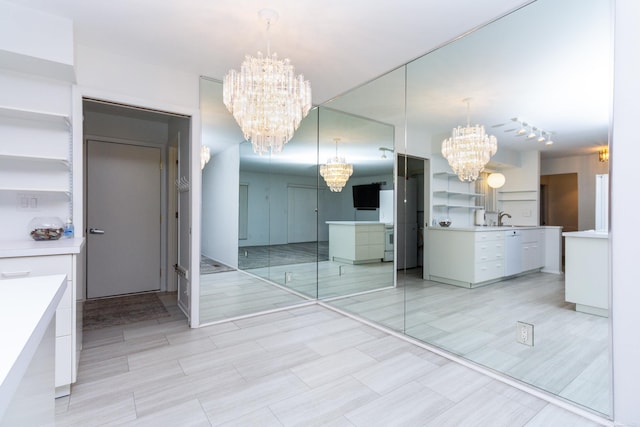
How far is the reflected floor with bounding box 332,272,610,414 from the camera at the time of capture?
1863 mm

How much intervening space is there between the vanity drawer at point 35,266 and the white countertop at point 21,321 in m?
0.91

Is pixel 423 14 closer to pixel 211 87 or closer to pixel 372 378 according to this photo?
pixel 211 87

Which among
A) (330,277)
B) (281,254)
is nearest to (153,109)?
(281,254)

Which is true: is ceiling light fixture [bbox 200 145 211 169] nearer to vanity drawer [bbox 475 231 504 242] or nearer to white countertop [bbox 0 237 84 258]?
white countertop [bbox 0 237 84 258]

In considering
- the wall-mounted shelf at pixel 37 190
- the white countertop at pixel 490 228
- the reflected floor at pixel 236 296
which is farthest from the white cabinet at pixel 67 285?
the white countertop at pixel 490 228

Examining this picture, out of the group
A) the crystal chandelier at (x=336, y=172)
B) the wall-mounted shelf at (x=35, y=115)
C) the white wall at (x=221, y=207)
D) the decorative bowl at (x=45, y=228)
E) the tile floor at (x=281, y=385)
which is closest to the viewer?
the tile floor at (x=281, y=385)

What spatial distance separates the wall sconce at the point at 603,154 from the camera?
177 cm

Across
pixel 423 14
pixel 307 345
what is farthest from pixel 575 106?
pixel 307 345

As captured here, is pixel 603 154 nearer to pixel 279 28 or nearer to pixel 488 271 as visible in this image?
pixel 488 271

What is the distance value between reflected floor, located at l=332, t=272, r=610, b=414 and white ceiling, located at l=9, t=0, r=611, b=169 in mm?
1004

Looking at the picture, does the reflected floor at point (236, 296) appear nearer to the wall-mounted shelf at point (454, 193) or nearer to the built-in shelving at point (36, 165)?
the built-in shelving at point (36, 165)

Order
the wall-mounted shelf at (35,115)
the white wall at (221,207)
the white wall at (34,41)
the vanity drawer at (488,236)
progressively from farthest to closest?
the white wall at (221,207) → the vanity drawer at (488,236) → the wall-mounted shelf at (35,115) → the white wall at (34,41)

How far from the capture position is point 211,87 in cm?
329

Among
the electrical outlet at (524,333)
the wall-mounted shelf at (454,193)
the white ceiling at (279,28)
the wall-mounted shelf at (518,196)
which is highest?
the white ceiling at (279,28)
